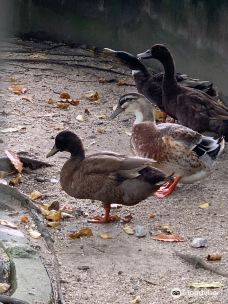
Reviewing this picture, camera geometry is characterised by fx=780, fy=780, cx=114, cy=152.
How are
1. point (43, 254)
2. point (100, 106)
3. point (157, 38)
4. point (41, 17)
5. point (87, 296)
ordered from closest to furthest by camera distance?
point (87, 296)
point (43, 254)
point (100, 106)
point (157, 38)
point (41, 17)

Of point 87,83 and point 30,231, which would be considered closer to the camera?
point 30,231

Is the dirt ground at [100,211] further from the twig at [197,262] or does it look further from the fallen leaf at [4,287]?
the fallen leaf at [4,287]

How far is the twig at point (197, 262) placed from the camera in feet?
15.6

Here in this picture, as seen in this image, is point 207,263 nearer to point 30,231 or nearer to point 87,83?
point 30,231

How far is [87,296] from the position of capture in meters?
4.41

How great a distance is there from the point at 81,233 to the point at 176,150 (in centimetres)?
123

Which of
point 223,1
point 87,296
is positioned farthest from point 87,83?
point 87,296

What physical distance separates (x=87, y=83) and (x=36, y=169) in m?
3.01

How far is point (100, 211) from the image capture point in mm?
5758

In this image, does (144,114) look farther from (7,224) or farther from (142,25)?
(142,25)

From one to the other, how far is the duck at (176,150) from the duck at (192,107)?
0.61 meters

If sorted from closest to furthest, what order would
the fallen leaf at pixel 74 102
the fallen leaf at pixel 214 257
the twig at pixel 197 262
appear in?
the twig at pixel 197 262, the fallen leaf at pixel 214 257, the fallen leaf at pixel 74 102

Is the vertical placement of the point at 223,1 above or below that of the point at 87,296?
above

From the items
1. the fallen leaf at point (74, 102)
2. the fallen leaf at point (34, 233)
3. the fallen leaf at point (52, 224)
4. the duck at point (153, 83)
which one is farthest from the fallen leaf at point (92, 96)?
the fallen leaf at point (34, 233)
